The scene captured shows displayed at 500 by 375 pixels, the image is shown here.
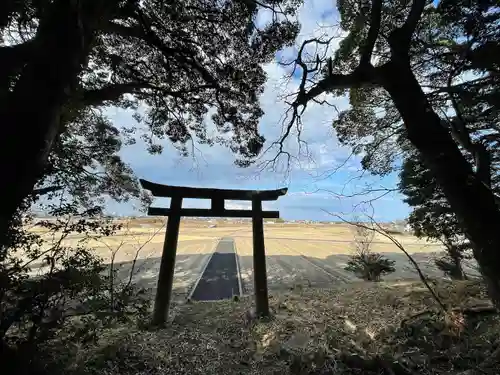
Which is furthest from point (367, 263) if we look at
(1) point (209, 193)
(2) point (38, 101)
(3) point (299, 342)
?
(2) point (38, 101)

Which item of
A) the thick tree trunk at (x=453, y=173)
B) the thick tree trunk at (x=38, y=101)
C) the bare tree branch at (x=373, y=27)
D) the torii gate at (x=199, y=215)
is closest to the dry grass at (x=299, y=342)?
the torii gate at (x=199, y=215)

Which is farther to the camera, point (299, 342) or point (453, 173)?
point (299, 342)

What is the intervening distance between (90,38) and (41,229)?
6.04 feet

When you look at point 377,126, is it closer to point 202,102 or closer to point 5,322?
point 202,102

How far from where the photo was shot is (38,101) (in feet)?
6.36

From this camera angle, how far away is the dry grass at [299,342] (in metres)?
2.76

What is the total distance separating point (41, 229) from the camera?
2.61 m

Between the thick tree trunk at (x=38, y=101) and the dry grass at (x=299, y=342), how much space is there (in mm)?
1736

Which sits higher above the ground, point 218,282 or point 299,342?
point 218,282

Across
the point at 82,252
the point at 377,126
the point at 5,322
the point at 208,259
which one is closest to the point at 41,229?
the point at 82,252

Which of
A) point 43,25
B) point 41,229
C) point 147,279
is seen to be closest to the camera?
point 43,25

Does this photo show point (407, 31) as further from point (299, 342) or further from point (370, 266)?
point (370, 266)

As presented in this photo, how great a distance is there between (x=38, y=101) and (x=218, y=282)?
7.50 metres

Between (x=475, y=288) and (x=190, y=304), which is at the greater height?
(x=475, y=288)
